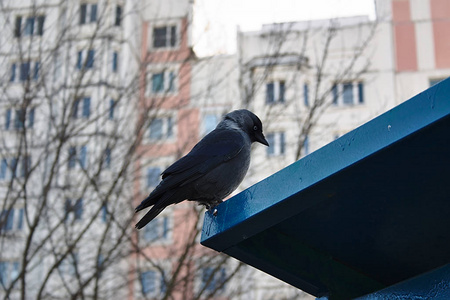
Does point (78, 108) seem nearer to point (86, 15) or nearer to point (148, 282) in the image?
point (86, 15)

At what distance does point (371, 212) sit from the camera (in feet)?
9.06

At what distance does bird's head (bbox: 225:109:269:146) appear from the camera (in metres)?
4.79

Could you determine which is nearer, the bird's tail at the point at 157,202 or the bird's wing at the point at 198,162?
the bird's tail at the point at 157,202

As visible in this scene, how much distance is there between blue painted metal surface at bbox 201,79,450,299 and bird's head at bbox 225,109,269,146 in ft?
5.75

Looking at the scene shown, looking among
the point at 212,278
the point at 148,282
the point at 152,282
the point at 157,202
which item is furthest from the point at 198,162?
the point at 148,282

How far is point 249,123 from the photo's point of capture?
4.80m

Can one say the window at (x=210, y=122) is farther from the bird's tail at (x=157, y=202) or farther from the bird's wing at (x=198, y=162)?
the bird's tail at (x=157, y=202)

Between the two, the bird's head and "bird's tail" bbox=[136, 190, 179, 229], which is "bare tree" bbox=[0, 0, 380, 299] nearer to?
the bird's head

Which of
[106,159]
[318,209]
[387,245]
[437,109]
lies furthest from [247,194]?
[106,159]

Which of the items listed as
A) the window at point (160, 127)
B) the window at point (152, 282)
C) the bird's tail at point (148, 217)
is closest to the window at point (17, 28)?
the window at point (160, 127)

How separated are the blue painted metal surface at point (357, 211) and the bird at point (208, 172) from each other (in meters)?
0.90

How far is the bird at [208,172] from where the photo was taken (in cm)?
393

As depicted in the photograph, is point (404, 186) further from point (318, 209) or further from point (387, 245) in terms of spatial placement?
point (387, 245)

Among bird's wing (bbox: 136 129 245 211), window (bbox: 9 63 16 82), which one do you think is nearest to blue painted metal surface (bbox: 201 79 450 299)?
bird's wing (bbox: 136 129 245 211)
